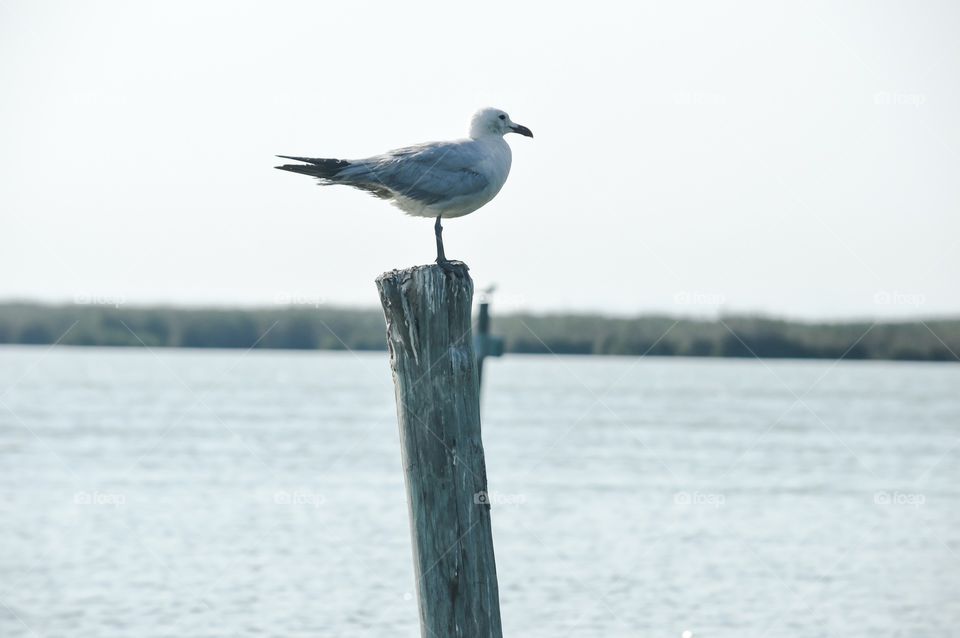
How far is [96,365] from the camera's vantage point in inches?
2781

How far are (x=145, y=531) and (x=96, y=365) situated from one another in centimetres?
5657

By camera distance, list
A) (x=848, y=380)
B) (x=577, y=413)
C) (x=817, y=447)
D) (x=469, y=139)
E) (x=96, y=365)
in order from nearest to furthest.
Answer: (x=469, y=139), (x=817, y=447), (x=577, y=413), (x=848, y=380), (x=96, y=365)

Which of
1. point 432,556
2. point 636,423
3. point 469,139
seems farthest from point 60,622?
point 636,423

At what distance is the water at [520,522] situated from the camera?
12672 mm

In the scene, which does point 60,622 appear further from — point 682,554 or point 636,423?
point 636,423
